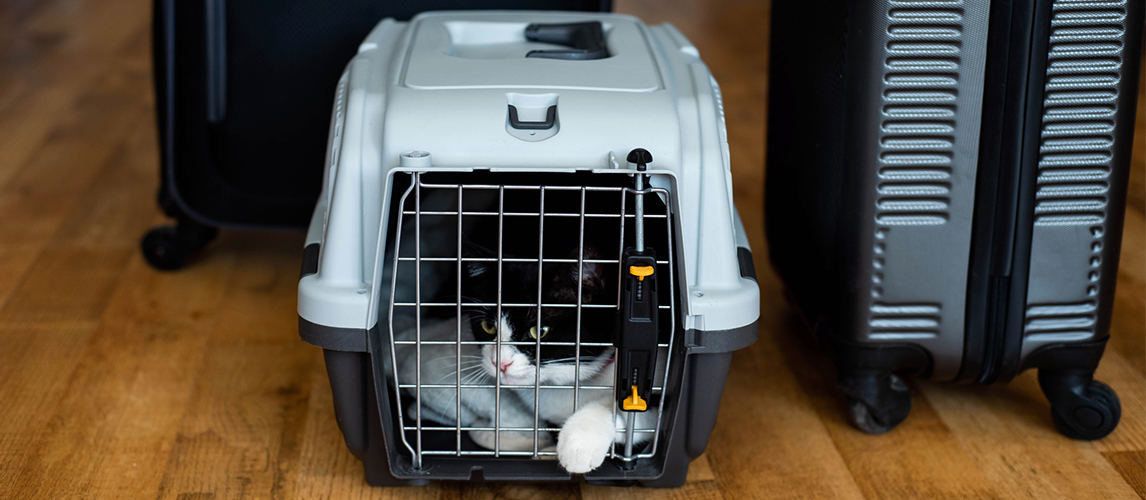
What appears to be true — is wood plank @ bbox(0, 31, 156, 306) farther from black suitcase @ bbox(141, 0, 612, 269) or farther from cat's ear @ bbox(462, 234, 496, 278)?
cat's ear @ bbox(462, 234, 496, 278)

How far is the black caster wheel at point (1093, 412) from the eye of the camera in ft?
3.29

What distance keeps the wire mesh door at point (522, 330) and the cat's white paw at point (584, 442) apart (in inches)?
0.8

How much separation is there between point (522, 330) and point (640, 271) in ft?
0.60

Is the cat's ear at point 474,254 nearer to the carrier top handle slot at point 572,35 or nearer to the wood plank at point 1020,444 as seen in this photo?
the carrier top handle slot at point 572,35

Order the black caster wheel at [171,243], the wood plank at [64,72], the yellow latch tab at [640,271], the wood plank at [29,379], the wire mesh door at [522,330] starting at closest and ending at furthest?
the yellow latch tab at [640,271] < the wire mesh door at [522,330] < the wood plank at [29,379] < the black caster wheel at [171,243] < the wood plank at [64,72]

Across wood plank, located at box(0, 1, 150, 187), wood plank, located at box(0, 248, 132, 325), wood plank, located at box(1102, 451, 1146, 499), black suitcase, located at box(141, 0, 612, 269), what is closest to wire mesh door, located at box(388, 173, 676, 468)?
black suitcase, located at box(141, 0, 612, 269)

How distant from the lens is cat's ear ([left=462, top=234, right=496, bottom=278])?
0.91 metres

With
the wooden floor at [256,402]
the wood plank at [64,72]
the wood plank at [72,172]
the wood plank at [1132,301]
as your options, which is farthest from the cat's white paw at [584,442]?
the wood plank at [64,72]

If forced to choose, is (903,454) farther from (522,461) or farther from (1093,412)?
(522,461)

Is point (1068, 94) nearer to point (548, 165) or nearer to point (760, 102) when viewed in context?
point (548, 165)

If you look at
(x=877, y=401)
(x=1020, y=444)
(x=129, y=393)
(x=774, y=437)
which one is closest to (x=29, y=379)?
(x=129, y=393)

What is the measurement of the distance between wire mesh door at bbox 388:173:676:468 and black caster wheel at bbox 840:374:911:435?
0.26 metres

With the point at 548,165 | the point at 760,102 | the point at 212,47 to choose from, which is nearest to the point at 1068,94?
the point at 548,165

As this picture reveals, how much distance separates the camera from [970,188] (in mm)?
925
